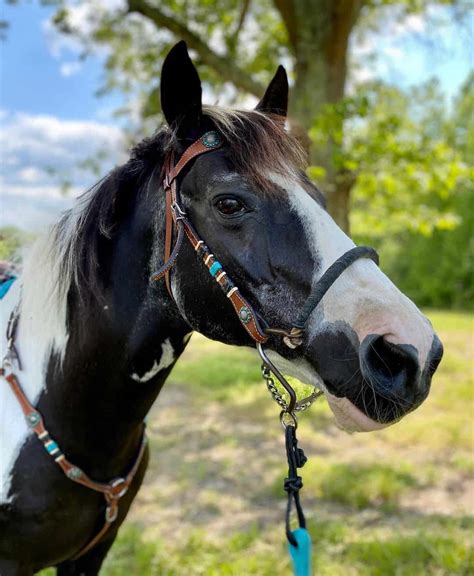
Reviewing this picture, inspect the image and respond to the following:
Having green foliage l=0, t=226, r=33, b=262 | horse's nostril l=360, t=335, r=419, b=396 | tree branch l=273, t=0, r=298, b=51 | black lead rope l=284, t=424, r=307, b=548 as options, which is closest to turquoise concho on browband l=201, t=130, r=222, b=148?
horse's nostril l=360, t=335, r=419, b=396

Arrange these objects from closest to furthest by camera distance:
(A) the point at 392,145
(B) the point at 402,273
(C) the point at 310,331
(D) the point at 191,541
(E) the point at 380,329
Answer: (E) the point at 380,329 < (C) the point at 310,331 < (D) the point at 191,541 < (A) the point at 392,145 < (B) the point at 402,273

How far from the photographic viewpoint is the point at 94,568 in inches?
91.4

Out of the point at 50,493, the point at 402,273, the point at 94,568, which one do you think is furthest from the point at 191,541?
the point at 402,273

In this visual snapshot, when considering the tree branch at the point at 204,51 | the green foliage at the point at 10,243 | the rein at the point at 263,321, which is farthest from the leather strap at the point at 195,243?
the tree branch at the point at 204,51

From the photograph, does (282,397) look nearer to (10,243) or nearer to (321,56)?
(10,243)

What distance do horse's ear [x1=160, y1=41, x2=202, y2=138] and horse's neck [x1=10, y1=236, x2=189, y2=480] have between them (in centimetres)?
62

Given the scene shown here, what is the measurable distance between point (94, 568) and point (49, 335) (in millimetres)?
1121

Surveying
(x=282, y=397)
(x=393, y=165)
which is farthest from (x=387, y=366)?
(x=393, y=165)

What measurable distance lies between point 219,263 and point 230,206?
0.60ft

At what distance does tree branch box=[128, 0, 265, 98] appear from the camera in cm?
664

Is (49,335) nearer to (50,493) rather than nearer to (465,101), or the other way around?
(50,493)

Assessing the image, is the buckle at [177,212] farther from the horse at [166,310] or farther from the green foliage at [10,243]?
the green foliage at [10,243]

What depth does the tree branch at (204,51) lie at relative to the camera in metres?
6.64

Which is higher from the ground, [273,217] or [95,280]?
[273,217]
